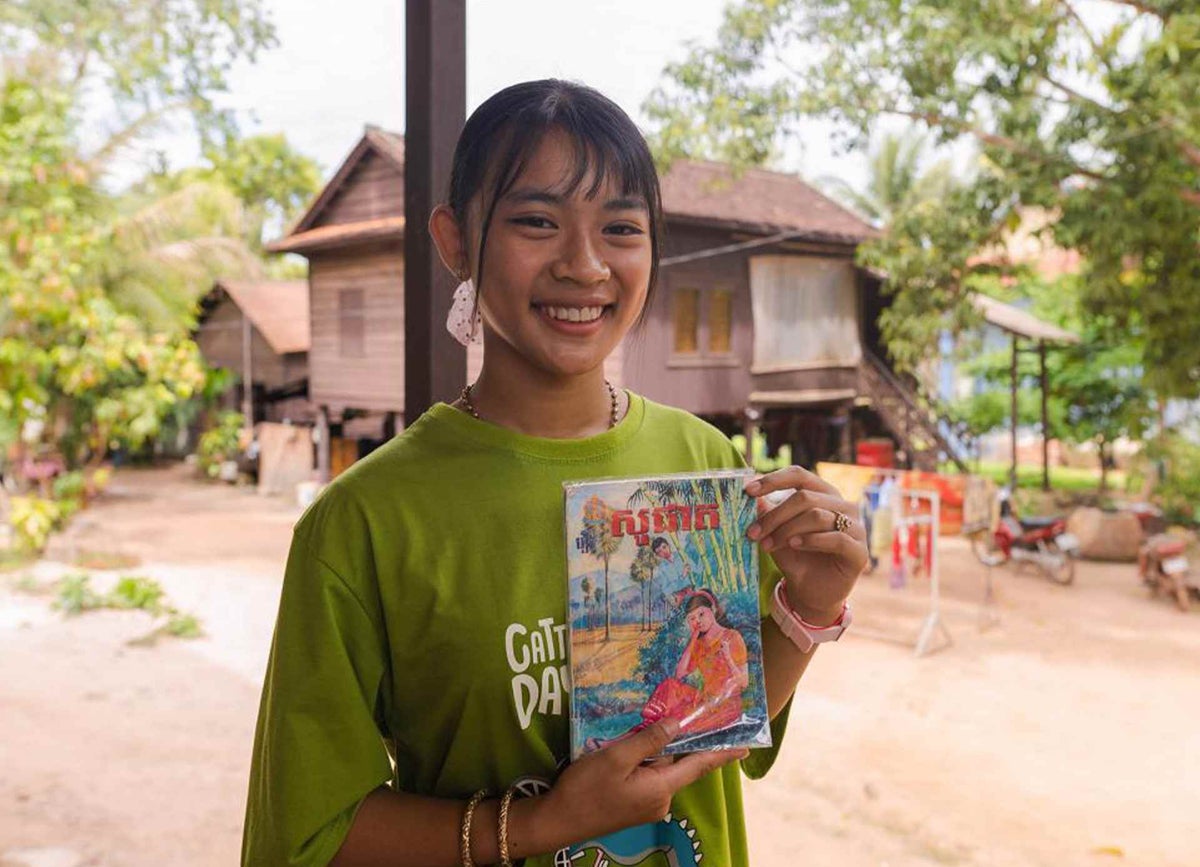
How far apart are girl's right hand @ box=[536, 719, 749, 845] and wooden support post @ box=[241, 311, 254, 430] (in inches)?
575

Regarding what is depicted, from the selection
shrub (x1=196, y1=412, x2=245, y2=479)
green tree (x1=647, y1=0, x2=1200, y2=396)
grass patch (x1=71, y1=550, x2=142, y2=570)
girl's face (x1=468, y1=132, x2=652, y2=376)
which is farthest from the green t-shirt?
shrub (x1=196, y1=412, x2=245, y2=479)

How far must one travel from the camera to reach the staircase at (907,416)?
11.6m

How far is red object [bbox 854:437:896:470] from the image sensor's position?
40.0 feet

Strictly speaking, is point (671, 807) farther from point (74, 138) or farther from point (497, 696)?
point (74, 138)

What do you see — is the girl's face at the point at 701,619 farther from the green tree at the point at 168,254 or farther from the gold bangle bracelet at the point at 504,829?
the green tree at the point at 168,254

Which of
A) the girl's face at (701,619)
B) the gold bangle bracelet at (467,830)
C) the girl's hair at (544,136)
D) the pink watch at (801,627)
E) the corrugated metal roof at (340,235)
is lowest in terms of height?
the gold bangle bracelet at (467,830)

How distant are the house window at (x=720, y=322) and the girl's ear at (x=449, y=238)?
9.13m

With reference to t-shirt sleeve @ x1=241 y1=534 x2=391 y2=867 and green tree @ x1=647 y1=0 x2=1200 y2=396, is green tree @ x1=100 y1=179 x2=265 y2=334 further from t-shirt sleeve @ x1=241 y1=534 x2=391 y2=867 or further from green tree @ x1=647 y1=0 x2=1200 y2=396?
t-shirt sleeve @ x1=241 y1=534 x2=391 y2=867

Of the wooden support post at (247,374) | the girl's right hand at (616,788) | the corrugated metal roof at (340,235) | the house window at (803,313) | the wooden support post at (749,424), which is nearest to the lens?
the girl's right hand at (616,788)

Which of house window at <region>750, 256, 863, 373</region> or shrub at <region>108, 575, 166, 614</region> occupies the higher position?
house window at <region>750, 256, 863, 373</region>

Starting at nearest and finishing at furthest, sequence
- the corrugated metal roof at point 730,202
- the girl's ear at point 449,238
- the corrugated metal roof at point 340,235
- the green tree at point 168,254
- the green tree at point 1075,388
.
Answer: the girl's ear at point 449,238
the corrugated metal roof at point 730,202
the corrugated metal roof at point 340,235
the green tree at point 168,254
the green tree at point 1075,388

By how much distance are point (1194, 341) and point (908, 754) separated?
4.44m

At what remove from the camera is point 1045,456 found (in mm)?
12477

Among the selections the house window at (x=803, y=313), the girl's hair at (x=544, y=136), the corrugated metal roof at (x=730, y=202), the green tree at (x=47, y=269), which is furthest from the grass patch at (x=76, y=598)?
the girl's hair at (x=544, y=136)
